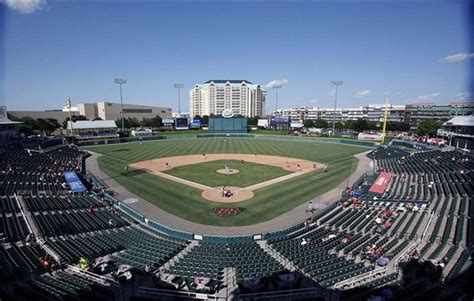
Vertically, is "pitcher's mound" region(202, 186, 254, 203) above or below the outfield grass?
below

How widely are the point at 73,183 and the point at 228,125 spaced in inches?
3010

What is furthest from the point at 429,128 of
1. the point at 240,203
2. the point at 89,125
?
the point at 89,125

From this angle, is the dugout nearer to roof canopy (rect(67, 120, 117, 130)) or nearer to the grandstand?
roof canopy (rect(67, 120, 117, 130))

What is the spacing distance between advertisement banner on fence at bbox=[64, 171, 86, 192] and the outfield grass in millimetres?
12868

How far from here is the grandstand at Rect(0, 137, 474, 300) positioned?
523 inches

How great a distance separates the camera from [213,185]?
35125 millimetres

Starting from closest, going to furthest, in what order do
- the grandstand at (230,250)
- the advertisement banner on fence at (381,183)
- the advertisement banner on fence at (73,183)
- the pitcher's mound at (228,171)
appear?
the grandstand at (230,250)
the advertisement banner on fence at (73,183)
the advertisement banner on fence at (381,183)
the pitcher's mound at (228,171)

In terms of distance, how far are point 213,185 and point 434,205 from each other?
24.1m

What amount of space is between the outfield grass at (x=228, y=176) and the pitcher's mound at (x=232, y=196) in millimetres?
2274

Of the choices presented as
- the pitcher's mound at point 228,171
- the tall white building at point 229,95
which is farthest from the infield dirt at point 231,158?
the tall white building at point 229,95

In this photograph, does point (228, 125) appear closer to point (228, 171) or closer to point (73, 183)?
point (228, 171)

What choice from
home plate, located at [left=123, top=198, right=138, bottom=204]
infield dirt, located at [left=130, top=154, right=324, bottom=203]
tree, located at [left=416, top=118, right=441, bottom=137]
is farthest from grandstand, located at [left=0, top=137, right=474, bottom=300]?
tree, located at [left=416, top=118, right=441, bottom=137]

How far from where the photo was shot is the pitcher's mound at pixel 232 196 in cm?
2959

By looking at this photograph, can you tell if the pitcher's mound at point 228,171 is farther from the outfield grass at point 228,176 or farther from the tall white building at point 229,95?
the tall white building at point 229,95
